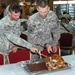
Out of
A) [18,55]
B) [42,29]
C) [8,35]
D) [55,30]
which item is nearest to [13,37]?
[8,35]

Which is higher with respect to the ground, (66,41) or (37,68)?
(37,68)

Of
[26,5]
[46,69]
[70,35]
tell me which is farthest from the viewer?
[26,5]

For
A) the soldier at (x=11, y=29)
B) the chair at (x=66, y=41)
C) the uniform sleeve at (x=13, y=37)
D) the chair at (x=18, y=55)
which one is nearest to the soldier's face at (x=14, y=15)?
the soldier at (x=11, y=29)

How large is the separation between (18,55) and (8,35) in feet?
0.81

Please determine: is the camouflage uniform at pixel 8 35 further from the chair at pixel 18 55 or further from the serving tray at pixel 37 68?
the serving tray at pixel 37 68

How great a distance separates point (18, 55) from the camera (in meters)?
2.28

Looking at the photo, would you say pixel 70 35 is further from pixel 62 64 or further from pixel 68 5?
pixel 68 5

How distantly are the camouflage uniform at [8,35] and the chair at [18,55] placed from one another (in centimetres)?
8

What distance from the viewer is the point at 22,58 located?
91.0 inches

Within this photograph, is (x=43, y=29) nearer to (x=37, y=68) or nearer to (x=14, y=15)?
(x=14, y=15)

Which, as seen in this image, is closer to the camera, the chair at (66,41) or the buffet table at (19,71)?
the buffet table at (19,71)

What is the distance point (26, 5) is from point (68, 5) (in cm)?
160

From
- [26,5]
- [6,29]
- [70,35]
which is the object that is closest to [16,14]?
[6,29]

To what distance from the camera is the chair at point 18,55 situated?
88.7 inches
